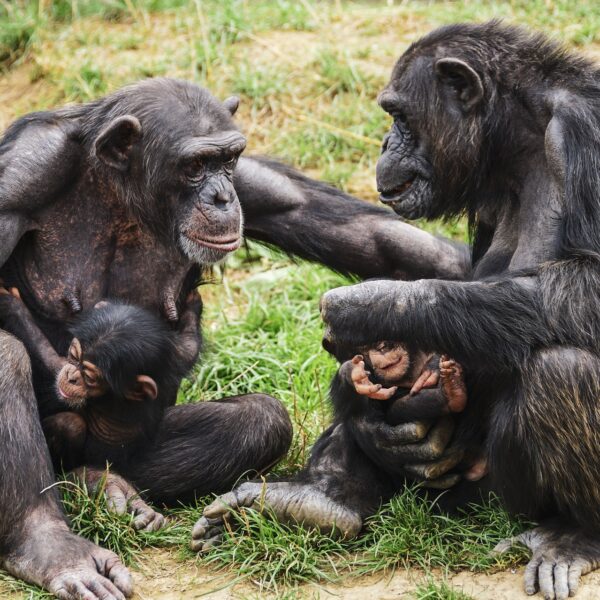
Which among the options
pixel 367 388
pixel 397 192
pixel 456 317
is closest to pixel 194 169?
pixel 397 192

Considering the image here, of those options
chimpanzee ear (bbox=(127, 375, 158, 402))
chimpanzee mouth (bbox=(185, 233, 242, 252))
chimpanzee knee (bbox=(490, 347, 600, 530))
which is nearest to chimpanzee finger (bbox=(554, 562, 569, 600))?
chimpanzee knee (bbox=(490, 347, 600, 530))

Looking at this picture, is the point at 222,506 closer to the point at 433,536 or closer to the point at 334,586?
the point at 334,586

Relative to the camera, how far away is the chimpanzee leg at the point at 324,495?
5.89m

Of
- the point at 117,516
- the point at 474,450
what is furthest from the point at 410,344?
the point at 117,516

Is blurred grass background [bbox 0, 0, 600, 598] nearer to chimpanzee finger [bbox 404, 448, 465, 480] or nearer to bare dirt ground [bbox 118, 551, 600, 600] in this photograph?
chimpanzee finger [bbox 404, 448, 465, 480]

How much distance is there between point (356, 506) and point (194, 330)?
1.45 m

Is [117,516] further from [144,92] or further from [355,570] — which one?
[144,92]

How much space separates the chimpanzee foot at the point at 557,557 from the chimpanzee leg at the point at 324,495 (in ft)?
2.68

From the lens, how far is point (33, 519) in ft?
18.8

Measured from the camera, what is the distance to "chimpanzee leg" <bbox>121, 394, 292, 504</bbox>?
255 inches

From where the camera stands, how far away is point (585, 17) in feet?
37.0

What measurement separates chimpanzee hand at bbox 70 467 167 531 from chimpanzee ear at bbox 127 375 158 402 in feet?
1.39

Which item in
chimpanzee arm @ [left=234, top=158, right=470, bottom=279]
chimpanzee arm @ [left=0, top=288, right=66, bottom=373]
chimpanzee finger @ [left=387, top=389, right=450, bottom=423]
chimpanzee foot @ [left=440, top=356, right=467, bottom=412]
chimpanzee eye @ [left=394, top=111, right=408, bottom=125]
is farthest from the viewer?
chimpanzee arm @ [left=234, top=158, right=470, bottom=279]

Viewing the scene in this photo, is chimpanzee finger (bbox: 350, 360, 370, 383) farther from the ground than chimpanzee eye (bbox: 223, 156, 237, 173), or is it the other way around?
chimpanzee eye (bbox: 223, 156, 237, 173)
